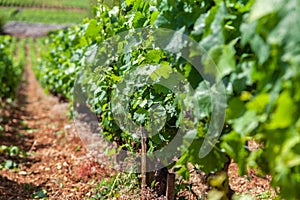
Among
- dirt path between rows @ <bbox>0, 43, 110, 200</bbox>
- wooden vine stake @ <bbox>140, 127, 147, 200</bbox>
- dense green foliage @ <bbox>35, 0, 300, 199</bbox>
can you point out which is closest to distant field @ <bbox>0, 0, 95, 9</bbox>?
dirt path between rows @ <bbox>0, 43, 110, 200</bbox>

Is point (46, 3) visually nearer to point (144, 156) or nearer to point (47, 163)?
point (47, 163)

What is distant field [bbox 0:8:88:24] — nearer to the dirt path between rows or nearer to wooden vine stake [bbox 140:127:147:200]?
the dirt path between rows

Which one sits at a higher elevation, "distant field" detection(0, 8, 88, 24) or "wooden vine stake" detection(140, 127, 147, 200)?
"distant field" detection(0, 8, 88, 24)

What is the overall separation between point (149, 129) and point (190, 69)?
4.95 feet

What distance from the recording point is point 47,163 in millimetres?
6621

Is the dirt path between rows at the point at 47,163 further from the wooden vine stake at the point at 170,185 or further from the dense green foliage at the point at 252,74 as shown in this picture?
the dense green foliage at the point at 252,74

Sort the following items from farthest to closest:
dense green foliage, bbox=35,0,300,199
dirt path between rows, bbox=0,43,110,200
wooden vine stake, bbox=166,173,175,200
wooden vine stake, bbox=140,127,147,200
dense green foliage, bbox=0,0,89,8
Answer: dense green foliage, bbox=0,0,89,8 < dirt path between rows, bbox=0,43,110,200 < wooden vine stake, bbox=140,127,147,200 < wooden vine stake, bbox=166,173,175,200 < dense green foliage, bbox=35,0,300,199

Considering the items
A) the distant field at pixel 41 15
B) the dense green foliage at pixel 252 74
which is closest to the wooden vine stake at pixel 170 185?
the dense green foliage at pixel 252 74

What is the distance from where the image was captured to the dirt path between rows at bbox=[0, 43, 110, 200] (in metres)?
→ 5.25

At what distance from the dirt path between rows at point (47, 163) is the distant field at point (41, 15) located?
167 feet

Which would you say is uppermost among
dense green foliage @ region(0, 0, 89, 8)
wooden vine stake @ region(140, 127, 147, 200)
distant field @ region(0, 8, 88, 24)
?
dense green foliage @ region(0, 0, 89, 8)

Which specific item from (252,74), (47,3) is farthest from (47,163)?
(47,3)

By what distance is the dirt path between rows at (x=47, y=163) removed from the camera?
5.25 meters

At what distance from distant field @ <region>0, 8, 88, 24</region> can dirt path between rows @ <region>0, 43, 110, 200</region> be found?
51034 mm
